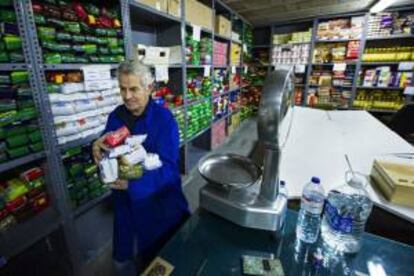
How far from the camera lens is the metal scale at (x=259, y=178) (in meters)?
0.63

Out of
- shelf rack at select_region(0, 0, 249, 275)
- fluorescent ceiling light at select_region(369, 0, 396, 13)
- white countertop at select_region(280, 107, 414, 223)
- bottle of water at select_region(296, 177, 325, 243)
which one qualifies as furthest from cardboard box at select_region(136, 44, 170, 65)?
fluorescent ceiling light at select_region(369, 0, 396, 13)

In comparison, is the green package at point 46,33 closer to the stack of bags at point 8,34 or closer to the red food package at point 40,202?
the stack of bags at point 8,34

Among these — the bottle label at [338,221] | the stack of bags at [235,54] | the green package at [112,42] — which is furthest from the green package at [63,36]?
the stack of bags at [235,54]

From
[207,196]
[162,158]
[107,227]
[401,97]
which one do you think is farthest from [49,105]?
[401,97]

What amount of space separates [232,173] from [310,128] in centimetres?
152

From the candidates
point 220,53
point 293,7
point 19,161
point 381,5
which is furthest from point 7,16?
point 381,5

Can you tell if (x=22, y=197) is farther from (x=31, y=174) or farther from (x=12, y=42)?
(x=12, y=42)

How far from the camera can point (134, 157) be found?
87 cm

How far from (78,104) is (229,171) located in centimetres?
108

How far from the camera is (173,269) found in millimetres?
654

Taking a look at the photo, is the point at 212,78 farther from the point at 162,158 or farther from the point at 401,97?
the point at 401,97

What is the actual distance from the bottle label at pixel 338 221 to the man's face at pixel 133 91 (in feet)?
3.15

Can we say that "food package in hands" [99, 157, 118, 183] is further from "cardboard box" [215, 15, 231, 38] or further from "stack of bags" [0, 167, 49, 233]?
"cardboard box" [215, 15, 231, 38]

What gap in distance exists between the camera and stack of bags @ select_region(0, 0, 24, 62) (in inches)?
39.1
